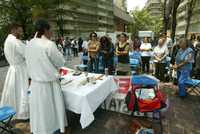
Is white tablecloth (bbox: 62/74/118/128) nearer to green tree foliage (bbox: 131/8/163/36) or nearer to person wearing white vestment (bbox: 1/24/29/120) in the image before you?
person wearing white vestment (bbox: 1/24/29/120)

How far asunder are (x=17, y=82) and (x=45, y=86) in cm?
139

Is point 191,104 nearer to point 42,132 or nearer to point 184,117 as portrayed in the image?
point 184,117

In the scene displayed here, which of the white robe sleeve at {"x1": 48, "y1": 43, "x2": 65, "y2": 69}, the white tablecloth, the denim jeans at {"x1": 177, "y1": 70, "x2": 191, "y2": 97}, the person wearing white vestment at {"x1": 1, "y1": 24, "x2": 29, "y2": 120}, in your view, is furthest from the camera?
the denim jeans at {"x1": 177, "y1": 70, "x2": 191, "y2": 97}

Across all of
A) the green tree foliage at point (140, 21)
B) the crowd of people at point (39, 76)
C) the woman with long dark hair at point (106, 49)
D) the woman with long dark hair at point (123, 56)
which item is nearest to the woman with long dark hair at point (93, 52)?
the woman with long dark hair at point (106, 49)

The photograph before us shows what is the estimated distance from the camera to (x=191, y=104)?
625cm

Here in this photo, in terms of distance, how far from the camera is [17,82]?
5000 mm

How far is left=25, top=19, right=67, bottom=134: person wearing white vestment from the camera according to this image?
3742 mm

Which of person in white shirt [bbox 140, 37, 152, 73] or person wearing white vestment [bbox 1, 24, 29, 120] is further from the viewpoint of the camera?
person in white shirt [bbox 140, 37, 152, 73]

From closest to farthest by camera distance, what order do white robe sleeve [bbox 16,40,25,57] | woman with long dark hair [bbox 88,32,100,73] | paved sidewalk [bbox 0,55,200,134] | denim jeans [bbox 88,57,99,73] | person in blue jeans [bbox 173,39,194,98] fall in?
paved sidewalk [bbox 0,55,200,134]
white robe sleeve [bbox 16,40,25,57]
person in blue jeans [bbox 173,39,194,98]
woman with long dark hair [bbox 88,32,100,73]
denim jeans [bbox 88,57,99,73]

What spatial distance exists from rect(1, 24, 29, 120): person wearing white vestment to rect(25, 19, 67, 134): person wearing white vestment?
106 cm

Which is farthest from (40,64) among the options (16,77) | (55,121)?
(16,77)

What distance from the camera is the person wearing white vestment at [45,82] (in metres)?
3.74

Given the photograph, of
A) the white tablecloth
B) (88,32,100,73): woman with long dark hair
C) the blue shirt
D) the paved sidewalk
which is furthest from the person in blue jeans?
(88,32,100,73): woman with long dark hair

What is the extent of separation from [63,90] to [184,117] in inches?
111
